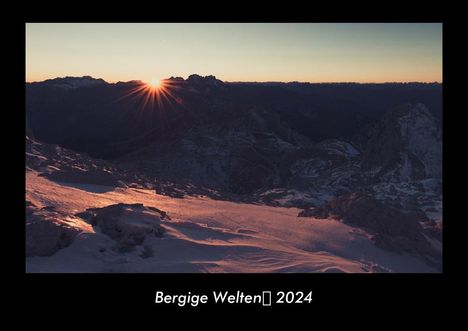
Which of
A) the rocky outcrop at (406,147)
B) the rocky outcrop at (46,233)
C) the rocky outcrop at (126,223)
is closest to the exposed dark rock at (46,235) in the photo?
the rocky outcrop at (46,233)

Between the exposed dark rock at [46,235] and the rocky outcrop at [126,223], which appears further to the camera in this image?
the rocky outcrop at [126,223]

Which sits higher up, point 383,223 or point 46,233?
point 46,233

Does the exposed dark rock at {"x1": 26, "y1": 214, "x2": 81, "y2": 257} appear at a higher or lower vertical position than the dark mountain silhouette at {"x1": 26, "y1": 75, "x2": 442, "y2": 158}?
lower

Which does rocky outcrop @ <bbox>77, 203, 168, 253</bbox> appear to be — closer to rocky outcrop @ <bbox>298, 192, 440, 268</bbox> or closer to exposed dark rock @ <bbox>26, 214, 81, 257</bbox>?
exposed dark rock @ <bbox>26, 214, 81, 257</bbox>

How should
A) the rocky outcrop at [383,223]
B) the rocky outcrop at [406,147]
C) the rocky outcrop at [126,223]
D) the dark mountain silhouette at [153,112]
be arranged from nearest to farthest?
the rocky outcrop at [126,223] → the rocky outcrop at [383,223] → the rocky outcrop at [406,147] → the dark mountain silhouette at [153,112]

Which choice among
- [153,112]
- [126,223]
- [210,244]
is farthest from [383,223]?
[153,112]

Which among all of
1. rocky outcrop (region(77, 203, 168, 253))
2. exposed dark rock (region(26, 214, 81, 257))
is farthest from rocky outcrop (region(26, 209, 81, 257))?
rocky outcrop (region(77, 203, 168, 253))

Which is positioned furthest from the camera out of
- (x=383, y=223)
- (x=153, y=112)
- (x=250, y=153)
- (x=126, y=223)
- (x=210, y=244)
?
(x=153, y=112)

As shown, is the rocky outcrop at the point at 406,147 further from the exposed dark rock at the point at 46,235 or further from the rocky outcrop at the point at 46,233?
the exposed dark rock at the point at 46,235

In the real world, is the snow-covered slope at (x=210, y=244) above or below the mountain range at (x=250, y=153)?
below

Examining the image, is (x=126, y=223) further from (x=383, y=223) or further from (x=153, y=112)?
(x=153, y=112)

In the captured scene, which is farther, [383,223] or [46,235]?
[383,223]
